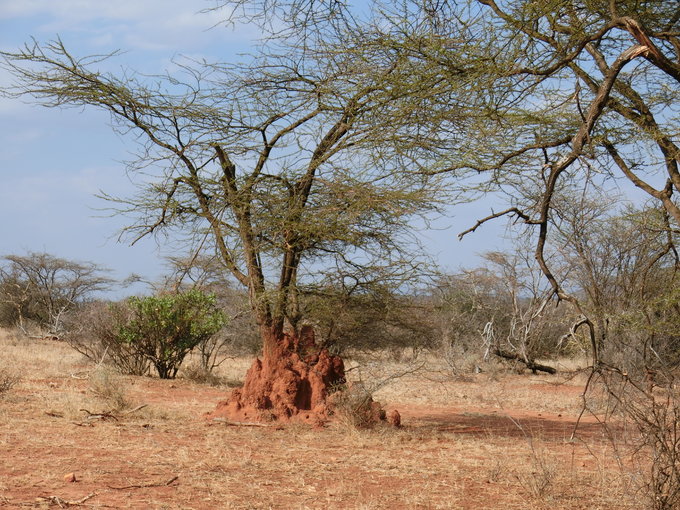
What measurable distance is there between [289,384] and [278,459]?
259cm

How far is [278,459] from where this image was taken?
26.6ft

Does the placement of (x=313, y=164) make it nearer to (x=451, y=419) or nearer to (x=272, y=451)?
(x=272, y=451)

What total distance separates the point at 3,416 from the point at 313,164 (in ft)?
16.3

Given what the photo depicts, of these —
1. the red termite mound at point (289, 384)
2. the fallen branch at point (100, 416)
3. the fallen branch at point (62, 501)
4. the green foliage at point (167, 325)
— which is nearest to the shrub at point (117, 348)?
the green foliage at point (167, 325)

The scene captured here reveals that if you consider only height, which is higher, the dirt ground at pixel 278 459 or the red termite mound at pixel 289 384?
the red termite mound at pixel 289 384

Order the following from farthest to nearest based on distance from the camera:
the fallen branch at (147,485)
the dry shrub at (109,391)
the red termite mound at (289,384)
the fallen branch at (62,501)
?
the dry shrub at (109,391), the red termite mound at (289,384), the fallen branch at (147,485), the fallen branch at (62,501)

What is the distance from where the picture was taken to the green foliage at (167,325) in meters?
16.2

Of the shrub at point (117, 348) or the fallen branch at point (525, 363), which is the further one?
the fallen branch at point (525, 363)

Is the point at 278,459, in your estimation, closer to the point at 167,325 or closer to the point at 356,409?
the point at 356,409

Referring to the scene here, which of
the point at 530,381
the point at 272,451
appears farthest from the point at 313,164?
the point at 530,381

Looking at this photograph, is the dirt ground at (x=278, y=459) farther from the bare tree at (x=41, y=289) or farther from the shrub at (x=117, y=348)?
the bare tree at (x=41, y=289)

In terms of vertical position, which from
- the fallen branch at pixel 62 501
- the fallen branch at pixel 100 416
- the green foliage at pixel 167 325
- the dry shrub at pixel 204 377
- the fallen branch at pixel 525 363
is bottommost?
the fallen branch at pixel 62 501

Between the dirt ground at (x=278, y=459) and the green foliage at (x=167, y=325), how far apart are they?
256 centimetres

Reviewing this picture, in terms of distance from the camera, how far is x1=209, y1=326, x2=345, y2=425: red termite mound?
1057 cm
